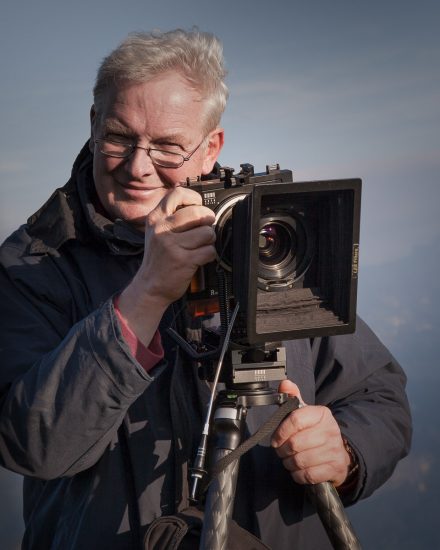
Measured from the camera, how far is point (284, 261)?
1845 millimetres

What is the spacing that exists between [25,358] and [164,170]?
0.81 meters

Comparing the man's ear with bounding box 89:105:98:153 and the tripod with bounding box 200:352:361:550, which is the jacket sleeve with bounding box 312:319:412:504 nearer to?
the tripod with bounding box 200:352:361:550

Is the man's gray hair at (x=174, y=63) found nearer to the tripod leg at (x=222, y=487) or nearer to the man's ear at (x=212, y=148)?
the man's ear at (x=212, y=148)

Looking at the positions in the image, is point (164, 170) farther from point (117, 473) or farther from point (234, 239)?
point (117, 473)

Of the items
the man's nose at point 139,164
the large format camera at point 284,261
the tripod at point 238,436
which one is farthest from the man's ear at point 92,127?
the tripod at point 238,436

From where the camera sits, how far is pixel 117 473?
6.55ft

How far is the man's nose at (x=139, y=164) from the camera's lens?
229cm

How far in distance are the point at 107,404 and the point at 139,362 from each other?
135 millimetres

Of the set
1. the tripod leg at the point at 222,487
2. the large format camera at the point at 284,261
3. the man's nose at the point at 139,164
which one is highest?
the man's nose at the point at 139,164

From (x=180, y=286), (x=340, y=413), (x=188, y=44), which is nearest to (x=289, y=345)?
(x=340, y=413)

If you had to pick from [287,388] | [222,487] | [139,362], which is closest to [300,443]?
[287,388]

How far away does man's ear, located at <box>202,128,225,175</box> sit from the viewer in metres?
2.61

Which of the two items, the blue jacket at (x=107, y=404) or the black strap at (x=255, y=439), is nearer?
the black strap at (x=255, y=439)

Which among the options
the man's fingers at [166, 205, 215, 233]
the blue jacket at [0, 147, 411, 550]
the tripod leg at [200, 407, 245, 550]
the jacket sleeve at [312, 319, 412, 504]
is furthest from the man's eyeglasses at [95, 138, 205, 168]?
the tripod leg at [200, 407, 245, 550]
